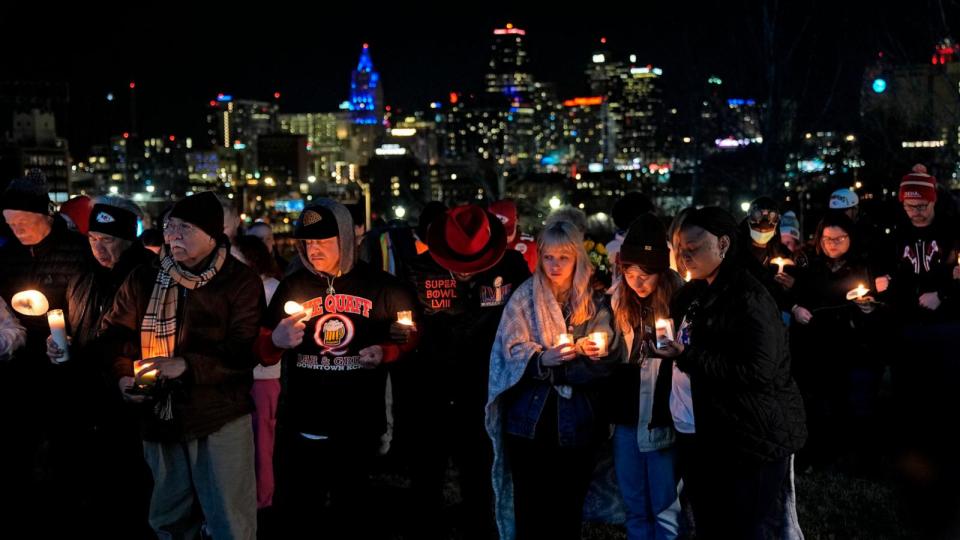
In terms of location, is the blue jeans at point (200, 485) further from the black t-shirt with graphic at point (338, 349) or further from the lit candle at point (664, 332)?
the lit candle at point (664, 332)

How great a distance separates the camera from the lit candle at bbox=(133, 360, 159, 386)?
13.5 feet

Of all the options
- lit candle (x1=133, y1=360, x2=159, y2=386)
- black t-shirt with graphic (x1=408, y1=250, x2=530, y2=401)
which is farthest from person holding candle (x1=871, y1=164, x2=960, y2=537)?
lit candle (x1=133, y1=360, x2=159, y2=386)

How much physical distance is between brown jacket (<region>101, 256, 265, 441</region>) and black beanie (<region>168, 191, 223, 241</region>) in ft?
0.66

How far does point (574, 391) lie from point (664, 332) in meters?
0.97

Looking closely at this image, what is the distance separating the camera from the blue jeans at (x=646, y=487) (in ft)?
15.6

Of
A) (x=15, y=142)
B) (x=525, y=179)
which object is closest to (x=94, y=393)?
(x=525, y=179)

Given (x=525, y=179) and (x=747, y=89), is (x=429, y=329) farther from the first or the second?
(x=525, y=179)

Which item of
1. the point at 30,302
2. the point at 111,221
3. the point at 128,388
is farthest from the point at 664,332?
the point at 111,221

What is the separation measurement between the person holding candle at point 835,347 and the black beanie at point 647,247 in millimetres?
2764

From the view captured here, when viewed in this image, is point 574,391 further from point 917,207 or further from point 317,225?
point 917,207

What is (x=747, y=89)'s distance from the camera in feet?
51.8

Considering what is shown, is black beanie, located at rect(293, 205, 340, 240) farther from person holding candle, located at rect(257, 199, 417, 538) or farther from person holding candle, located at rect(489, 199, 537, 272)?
person holding candle, located at rect(489, 199, 537, 272)

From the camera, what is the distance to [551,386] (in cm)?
475

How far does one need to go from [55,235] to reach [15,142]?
99013 millimetres
